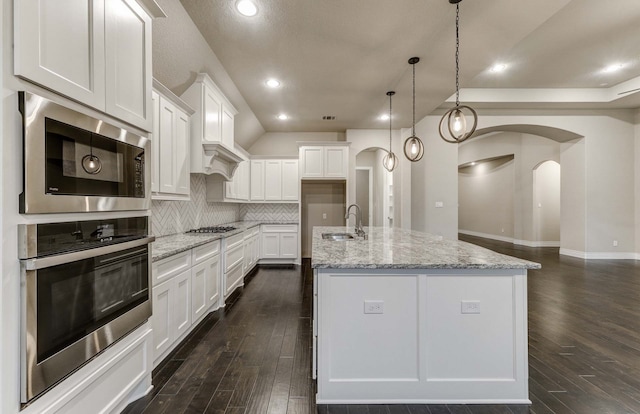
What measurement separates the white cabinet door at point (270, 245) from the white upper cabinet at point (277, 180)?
0.80 meters

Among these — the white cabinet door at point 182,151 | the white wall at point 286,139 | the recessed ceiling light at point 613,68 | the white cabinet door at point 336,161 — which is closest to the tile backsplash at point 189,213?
the white cabinet door at point 182,151

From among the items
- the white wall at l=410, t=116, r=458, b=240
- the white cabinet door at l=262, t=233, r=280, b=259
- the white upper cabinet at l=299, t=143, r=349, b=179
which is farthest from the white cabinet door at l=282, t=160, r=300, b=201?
the white wall at l=410, t=116, r=458, b=240

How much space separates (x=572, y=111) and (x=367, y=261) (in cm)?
707

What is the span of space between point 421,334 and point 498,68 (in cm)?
463

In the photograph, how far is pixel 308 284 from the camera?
14.5 ft

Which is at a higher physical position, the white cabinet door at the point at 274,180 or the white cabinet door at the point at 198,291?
the white cabinet door at the point at 274,180

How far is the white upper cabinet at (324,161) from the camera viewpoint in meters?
5.89

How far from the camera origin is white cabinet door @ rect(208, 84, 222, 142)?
10.7 ft

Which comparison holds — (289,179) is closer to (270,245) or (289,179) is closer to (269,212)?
(269,212)

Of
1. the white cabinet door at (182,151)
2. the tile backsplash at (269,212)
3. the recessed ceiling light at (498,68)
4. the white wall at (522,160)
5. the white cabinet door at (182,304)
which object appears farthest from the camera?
the white wall at (522,160)

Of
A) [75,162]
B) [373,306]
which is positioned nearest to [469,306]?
[373,306]

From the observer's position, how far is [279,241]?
5.83m

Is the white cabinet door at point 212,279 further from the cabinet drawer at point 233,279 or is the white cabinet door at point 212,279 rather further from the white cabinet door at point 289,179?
the white cabinet door at point 289,179

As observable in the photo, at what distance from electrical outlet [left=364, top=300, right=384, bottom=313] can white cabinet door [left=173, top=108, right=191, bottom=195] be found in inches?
85.1
